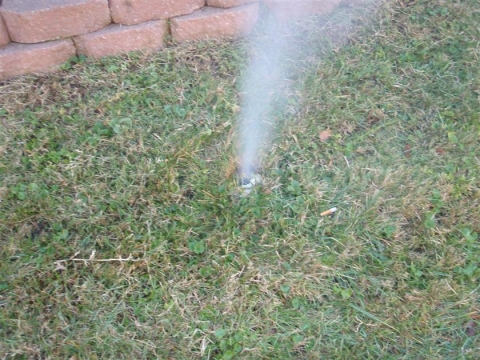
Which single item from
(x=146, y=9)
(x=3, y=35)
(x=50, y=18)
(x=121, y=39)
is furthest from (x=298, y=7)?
(x=3, y=35)

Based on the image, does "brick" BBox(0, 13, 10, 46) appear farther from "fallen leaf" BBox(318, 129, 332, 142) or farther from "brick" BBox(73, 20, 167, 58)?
"fallen leaf" BBox(318, 129, 332, 142)

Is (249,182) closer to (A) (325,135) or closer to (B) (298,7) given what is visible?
(A) (325,135)

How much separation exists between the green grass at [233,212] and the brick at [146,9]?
189 millimetres

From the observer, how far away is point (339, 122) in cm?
269

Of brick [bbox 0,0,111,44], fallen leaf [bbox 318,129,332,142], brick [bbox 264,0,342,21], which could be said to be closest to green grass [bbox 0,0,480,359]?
fallen leaf [bbox 318,129,332,142]

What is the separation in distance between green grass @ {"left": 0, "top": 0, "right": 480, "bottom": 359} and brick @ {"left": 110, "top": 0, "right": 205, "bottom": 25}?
0.19m

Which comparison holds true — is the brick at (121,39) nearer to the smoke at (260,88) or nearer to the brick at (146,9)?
the brick at (146,9)

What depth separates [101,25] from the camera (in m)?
2.80

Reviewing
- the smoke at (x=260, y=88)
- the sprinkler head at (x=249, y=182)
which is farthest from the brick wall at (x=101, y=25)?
the sprinkler head at (x=249, y=182)

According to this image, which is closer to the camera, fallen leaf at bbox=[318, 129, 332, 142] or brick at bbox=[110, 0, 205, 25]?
fallen leaf at bbox=[318, 129, 332, 142]

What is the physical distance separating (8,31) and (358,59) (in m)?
1.72

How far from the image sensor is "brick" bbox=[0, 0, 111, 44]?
2623mm

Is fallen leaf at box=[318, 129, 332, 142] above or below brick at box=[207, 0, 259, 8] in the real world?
→ below

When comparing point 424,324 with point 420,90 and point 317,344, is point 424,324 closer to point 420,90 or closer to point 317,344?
point 317,344
